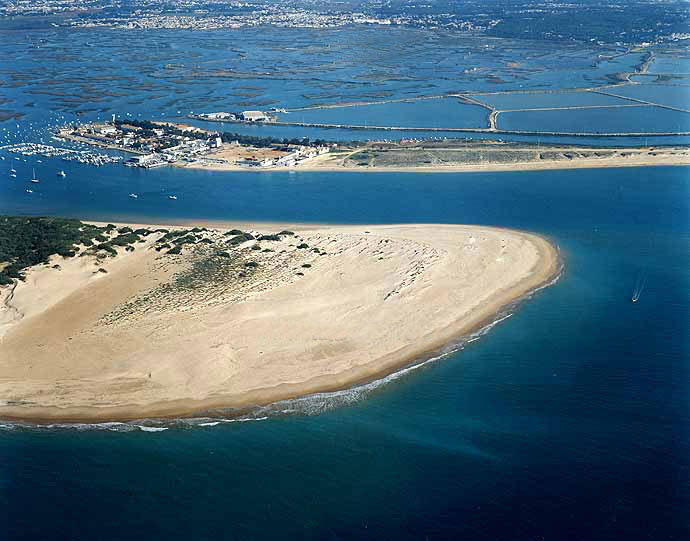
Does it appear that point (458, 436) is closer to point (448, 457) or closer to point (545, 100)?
point (448, 457)

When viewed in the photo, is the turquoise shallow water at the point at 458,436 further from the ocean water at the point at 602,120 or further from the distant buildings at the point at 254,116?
the distant buildings at the point at 254,116

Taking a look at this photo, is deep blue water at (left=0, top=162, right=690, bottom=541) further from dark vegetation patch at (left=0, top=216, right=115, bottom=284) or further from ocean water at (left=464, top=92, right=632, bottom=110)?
ocean water at (left=464, top=92, right=632, bottom=110)

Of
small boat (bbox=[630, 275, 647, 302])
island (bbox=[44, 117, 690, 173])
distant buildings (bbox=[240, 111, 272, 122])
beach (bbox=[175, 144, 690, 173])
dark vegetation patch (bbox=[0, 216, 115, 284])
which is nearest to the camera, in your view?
small boat (bbox=[630, 275, 647, 302])

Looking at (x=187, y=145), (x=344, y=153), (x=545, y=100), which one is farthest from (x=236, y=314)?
(x=545, y=100)

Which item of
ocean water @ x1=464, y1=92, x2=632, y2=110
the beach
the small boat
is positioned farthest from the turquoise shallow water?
ocean water @ x1=464, y1=92, x2=632, y2=110

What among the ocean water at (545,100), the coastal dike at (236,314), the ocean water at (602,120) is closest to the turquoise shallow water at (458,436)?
the coastal dike at (236,314)

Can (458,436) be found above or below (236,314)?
below

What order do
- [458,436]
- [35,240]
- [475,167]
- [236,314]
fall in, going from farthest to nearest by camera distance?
[475,167], [35,240], [236,314], [458,436]

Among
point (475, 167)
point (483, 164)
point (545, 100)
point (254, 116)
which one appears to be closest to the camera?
point (475, 167)
